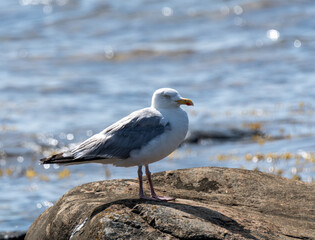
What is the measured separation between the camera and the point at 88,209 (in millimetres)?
7012

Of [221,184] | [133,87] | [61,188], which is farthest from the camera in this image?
[133,87]

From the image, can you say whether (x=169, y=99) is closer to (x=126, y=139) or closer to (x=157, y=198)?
(x=126, y=139)

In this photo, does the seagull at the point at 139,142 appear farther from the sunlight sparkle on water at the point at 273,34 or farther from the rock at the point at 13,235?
the sunlight sparkle on water at the point at 273,34

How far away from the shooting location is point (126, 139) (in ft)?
23.6

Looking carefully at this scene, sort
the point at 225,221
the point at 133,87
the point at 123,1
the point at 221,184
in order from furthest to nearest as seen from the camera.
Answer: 1. the point at 123,1
2. the point at 133,87
3. the point at 221,184
4. the point at 225,221

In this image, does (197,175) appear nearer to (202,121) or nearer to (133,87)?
(202,121)

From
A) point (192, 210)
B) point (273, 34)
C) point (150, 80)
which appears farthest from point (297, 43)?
point (192, 210)

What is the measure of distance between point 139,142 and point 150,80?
1725 cm

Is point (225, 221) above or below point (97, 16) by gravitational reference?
below

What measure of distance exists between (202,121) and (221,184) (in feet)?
34.6

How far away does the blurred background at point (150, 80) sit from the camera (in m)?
14.9

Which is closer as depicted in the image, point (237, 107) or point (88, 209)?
point (88, 209)

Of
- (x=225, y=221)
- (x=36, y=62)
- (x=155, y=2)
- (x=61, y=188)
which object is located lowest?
(x=61, y=188)

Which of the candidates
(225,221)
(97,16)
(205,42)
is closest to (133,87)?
(205,42)
